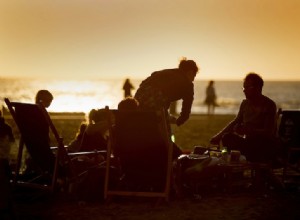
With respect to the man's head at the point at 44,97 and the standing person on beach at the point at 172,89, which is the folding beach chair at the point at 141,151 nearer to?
the standing person on beach at the point at 172,89

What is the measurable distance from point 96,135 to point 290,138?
2.38m

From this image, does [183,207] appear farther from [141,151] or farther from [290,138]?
[290,138]

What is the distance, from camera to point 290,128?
8.55 meters

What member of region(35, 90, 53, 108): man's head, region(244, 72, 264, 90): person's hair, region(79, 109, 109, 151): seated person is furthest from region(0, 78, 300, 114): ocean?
region(244, 72, 264, 90): person's hair

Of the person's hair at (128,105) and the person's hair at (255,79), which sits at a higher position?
the person's hair at (255,79)

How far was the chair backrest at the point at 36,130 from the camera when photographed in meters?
7.52

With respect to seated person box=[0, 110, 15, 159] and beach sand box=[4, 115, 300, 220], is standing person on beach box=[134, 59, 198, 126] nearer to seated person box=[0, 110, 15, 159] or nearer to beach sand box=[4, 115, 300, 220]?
beach sand box=[4, 115, 300, 220]

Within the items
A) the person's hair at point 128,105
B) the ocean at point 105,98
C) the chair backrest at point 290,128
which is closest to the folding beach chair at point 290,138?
the chair backrest at point 290,128

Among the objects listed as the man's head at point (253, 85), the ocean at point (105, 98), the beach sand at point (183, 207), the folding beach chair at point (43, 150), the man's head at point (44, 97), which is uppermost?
the ocean at point (105, 98)

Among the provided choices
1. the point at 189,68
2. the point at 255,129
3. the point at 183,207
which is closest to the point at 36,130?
the point at 183,207

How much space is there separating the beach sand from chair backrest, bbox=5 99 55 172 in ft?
1.38

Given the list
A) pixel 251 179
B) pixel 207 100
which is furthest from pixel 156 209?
pixel 207 100

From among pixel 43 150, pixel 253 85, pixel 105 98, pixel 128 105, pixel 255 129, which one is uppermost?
pixel 105 98

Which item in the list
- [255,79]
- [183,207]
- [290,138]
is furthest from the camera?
[290,138]
